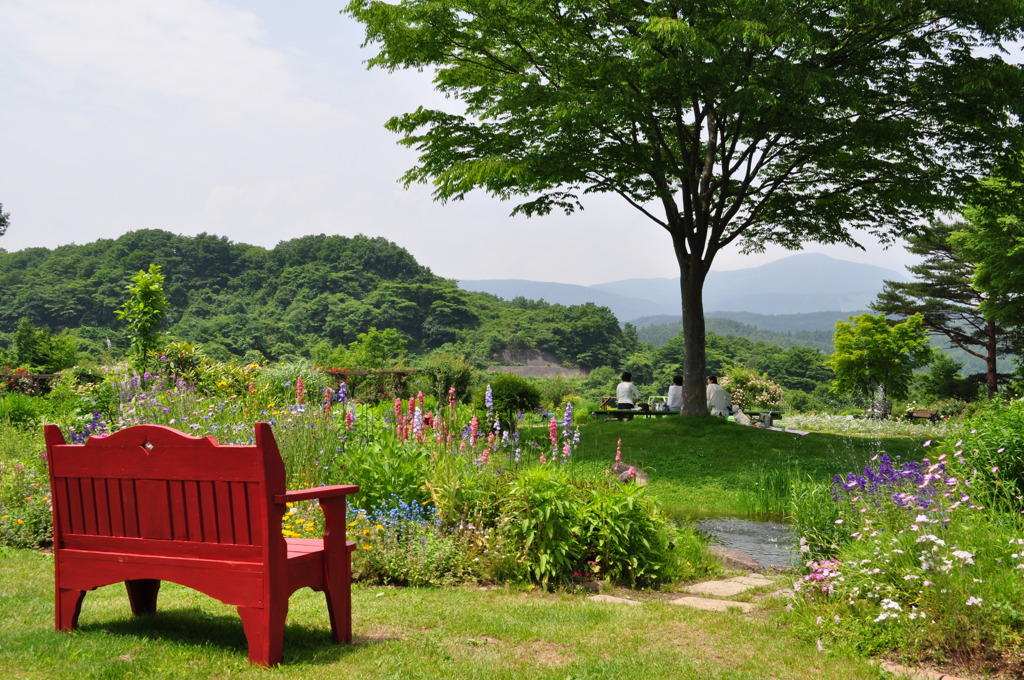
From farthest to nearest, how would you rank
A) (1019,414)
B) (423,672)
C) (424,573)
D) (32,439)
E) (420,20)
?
(420,20) → (32,439) → (1019,414) → (424,573) → (423,672)

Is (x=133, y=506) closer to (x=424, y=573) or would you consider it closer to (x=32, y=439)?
(x=424, y=573)

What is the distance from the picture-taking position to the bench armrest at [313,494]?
3.26 meters

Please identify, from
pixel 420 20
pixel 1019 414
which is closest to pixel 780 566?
pixel 1019 414

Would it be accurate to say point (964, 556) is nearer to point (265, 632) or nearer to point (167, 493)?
point (265, 632)

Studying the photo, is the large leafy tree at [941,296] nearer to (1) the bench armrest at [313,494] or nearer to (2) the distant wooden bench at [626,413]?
(2) the distant wooden bench at [626,413]

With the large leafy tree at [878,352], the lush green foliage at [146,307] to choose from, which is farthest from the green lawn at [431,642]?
the large leafy tree at [878,352]

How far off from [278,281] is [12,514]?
200ft

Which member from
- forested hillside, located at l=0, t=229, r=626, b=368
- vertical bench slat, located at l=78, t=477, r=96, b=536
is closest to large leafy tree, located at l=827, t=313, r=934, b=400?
vertical bench slat, located at l=78, t=477, r=96, b=536

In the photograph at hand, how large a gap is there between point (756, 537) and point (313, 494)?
17.5 feet

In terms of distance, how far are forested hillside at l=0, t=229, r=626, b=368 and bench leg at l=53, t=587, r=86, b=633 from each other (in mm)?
51817

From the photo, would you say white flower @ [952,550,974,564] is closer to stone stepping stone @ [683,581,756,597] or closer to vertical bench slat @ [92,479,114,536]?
stone stepping stone @ [683,581,756,597]

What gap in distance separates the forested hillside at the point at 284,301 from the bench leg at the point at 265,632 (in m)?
52.6

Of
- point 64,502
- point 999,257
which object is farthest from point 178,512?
point 999,257

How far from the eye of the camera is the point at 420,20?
540 inches
